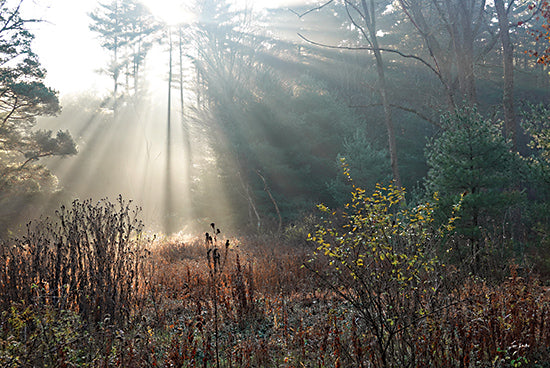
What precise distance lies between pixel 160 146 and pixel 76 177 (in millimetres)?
6223

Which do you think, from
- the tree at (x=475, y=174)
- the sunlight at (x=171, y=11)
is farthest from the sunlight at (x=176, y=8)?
the tree at (x=475, y=174)

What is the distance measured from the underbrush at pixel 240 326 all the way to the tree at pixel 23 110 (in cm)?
1059

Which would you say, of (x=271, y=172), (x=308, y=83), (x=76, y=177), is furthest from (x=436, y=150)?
(x=76, y=177)

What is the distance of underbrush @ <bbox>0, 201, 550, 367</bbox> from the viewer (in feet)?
10.3

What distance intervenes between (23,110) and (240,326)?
13.3 meters

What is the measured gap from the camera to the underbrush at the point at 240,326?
3141mm

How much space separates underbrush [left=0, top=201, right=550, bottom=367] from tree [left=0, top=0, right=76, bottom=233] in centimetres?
1059

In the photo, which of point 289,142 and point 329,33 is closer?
point 289,142

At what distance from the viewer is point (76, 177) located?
2384 centimetres

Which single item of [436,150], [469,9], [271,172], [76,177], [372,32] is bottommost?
[76,177]

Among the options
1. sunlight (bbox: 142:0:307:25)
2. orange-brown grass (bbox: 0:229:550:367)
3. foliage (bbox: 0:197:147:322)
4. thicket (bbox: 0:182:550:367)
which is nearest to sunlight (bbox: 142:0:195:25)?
sunlight (bbox: 142:0:307:25)

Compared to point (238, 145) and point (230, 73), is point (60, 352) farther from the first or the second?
point (230, 73)

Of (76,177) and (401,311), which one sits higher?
(401,311)

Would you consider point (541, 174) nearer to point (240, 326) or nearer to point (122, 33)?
→ point (240, 326)
